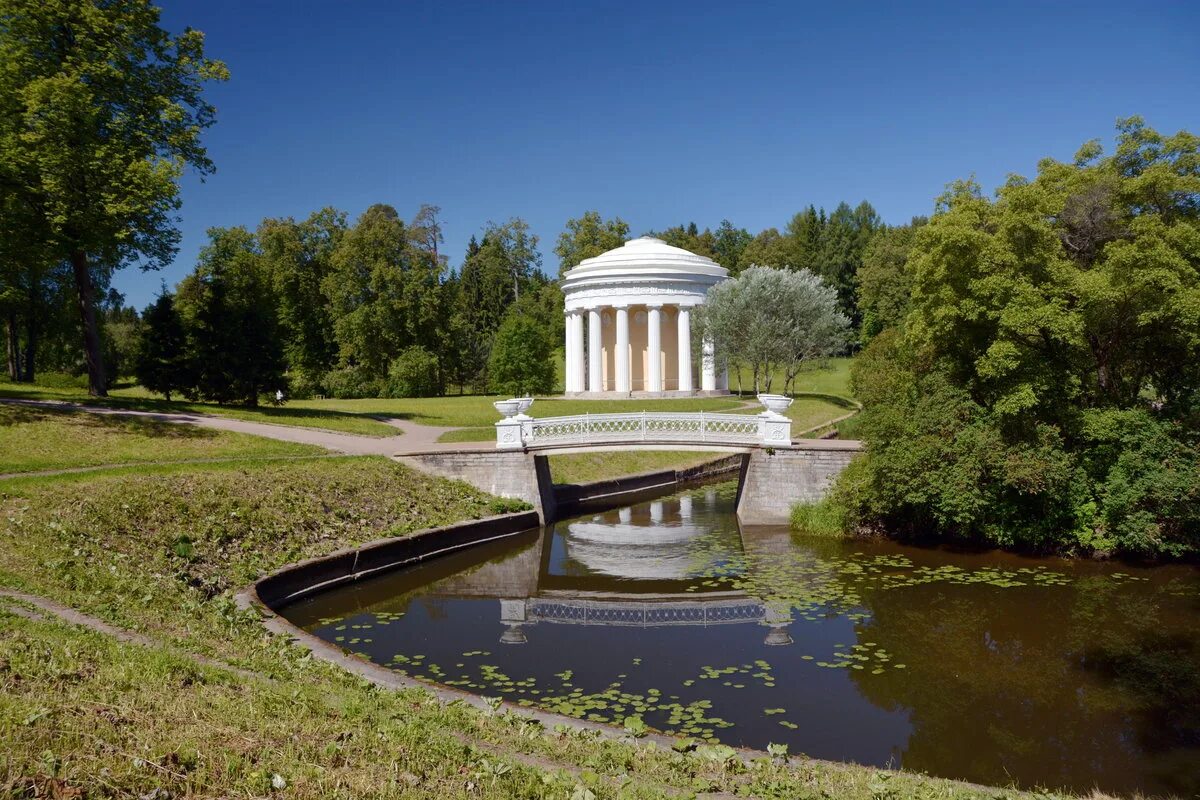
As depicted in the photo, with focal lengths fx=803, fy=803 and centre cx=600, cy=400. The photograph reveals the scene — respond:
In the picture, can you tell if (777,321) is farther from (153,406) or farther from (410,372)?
(153,406)

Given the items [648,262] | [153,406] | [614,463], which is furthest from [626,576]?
[648,262]

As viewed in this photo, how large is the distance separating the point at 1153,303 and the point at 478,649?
15.1 metres

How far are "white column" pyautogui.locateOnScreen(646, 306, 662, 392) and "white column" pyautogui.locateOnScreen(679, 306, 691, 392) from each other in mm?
1314

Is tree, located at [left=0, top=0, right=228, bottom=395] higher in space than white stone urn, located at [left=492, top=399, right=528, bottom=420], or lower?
higher

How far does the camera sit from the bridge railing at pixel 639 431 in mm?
22812

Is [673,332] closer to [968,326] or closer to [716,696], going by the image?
[968,326]

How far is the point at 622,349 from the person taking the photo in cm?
5078

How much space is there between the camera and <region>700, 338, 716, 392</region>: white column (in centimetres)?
4756

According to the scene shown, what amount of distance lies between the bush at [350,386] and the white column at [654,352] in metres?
19.8

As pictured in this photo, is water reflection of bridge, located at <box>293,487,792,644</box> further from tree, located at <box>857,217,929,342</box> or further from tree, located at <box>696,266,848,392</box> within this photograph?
tree, located at <box>857,217,929,342</box>

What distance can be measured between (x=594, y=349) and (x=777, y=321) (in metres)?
13.0

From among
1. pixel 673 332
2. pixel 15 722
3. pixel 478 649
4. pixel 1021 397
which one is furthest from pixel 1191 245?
pixel 673 332

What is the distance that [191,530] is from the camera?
51.3 feet

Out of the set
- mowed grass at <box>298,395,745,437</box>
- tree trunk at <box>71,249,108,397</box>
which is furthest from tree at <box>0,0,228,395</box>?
mowed grass at <box>298,395,745,437</box>
